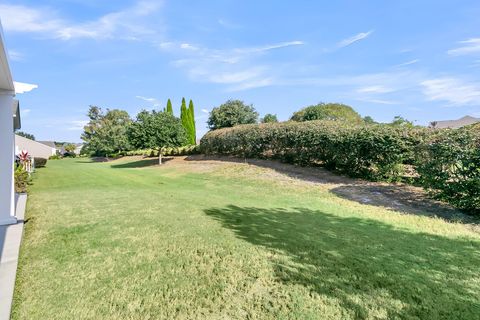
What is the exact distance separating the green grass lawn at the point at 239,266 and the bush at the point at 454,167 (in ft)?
5.40

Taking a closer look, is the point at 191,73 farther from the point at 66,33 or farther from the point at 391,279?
the point at 391,279

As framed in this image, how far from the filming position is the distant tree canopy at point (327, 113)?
26.1m

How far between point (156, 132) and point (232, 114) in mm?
9475

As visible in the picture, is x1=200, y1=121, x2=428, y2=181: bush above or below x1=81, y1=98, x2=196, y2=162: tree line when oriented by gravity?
below

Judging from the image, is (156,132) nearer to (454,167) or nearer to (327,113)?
(327,113)

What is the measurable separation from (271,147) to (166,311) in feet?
47.7

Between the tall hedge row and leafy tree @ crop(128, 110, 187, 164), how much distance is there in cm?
767

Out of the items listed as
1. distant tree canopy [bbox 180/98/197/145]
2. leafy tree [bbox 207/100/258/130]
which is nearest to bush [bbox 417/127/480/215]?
leafy tree [bbox 207/100/258/130]

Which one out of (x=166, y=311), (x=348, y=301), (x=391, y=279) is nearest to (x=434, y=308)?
(x=391, y=279)

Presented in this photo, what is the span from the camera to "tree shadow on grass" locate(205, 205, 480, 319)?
8.89ft

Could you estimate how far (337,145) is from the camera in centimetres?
1193

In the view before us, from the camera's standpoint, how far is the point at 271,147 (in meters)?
16.7

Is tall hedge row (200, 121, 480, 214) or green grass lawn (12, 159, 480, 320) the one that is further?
tall hedge row (200, 121, 480, 214)

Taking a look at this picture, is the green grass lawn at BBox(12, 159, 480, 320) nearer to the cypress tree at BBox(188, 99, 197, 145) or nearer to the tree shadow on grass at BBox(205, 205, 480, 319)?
the tree shadow on grass at BBox(205, 205, 480, 319)
